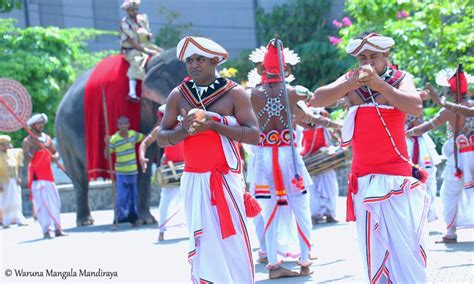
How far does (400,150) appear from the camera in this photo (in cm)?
Answer: 750

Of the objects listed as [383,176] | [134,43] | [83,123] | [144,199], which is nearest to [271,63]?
[383,176]

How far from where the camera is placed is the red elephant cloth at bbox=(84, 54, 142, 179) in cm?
1711

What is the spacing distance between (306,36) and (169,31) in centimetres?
440

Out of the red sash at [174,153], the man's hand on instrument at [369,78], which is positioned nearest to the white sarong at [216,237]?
the man's hand on instrument at [369,78]

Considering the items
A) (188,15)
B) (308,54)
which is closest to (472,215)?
(308,54)

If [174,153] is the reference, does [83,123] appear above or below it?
above

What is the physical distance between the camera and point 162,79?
16547 mm

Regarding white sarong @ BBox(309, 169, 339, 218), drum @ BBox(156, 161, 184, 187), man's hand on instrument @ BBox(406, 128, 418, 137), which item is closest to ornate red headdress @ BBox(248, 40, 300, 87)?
man's hand on instrument @ BBox(406, 128, 418, 137)

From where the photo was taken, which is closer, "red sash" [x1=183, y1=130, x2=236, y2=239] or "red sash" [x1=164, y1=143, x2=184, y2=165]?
"red sash" [x1=183, y1=130, x2=236, y2=239]

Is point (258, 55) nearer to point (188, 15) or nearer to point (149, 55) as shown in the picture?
point (149, 55)

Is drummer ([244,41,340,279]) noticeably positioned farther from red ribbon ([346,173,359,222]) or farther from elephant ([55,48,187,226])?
elephant ([55,48,187,226])

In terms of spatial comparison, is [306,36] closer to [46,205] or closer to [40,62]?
[40,62]

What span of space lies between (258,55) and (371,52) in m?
2.96

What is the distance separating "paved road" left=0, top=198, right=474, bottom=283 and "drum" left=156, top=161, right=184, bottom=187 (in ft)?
2.35
